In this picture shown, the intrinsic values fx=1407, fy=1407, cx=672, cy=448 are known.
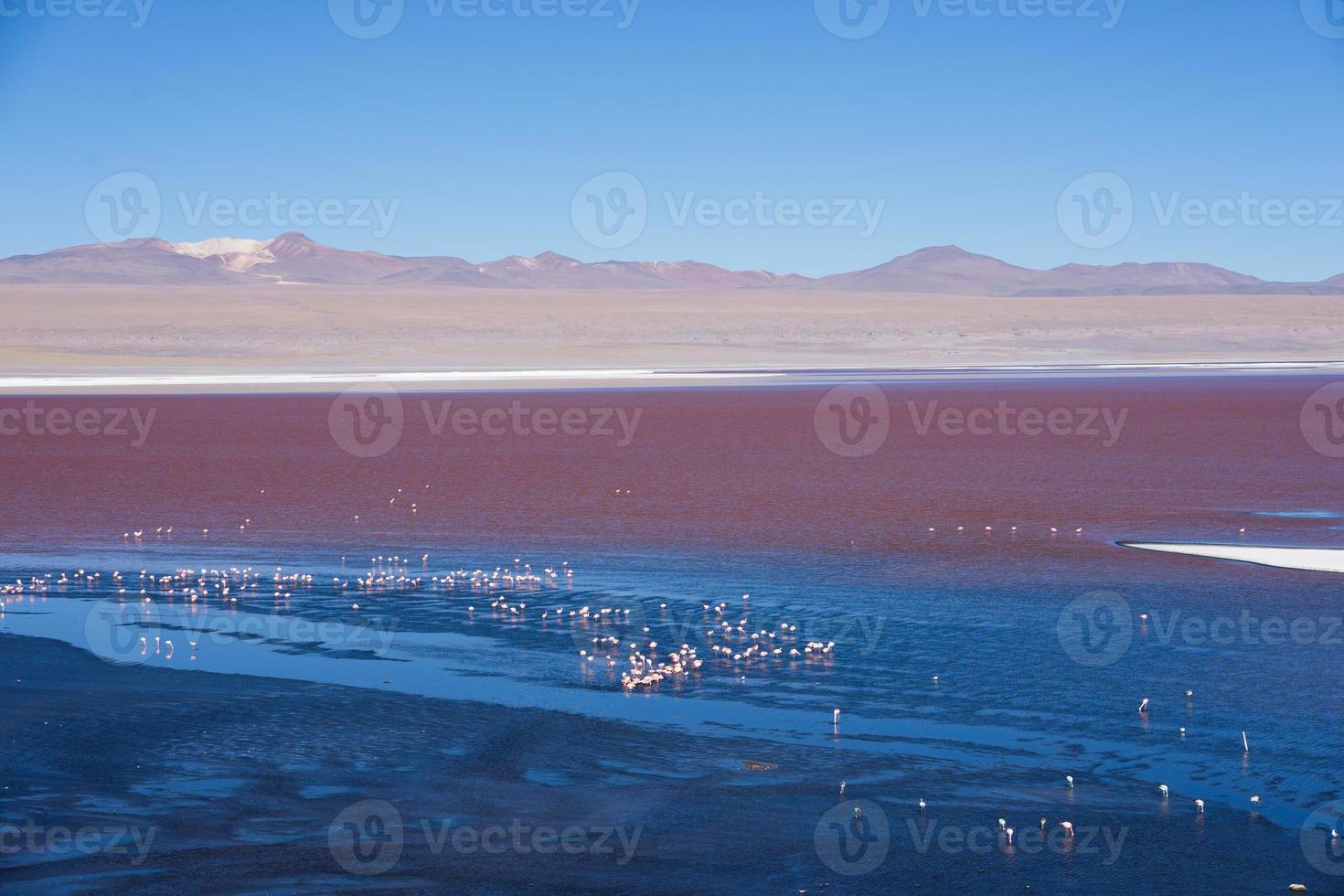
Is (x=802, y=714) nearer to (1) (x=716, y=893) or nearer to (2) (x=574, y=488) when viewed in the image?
(1) (x=716, y=893)

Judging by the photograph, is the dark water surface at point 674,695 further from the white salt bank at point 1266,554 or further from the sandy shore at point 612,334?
the sandy shore at point 612,334

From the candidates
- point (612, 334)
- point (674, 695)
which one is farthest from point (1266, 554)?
point (612, 334)

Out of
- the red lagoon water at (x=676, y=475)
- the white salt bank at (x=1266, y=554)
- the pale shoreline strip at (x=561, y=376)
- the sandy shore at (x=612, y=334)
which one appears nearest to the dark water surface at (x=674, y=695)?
the red lagoon water at (x=676, y=475)

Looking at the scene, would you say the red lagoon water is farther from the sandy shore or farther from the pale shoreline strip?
the sandy shore

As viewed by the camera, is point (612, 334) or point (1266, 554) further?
point (612, 334)

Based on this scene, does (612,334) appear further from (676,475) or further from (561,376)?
(676,475)

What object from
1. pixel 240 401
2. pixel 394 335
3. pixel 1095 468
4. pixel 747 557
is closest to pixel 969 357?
pixel 394 335
